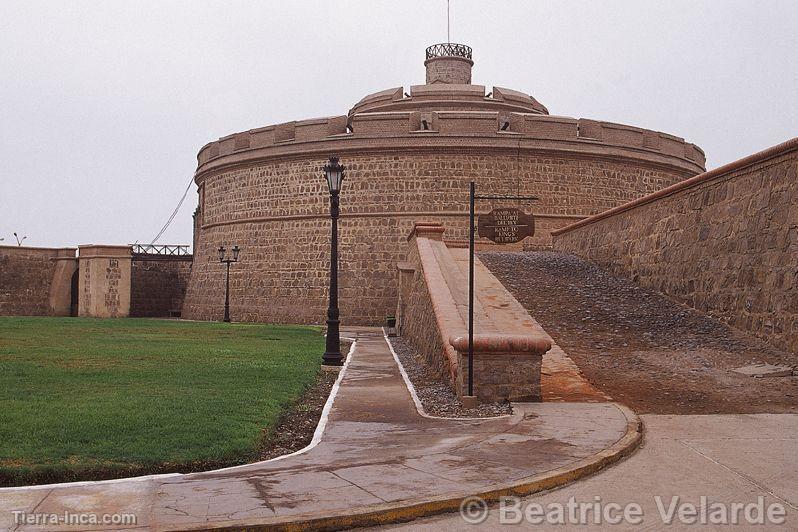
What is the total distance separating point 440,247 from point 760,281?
679cm

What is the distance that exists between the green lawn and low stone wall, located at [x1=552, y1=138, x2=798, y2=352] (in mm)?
6564

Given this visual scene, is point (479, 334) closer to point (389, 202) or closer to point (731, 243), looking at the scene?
point (731, 243)

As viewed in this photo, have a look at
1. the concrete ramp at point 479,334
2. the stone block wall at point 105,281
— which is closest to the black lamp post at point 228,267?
the stone block wall at point 105,281

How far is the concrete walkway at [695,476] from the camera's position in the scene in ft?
14.4

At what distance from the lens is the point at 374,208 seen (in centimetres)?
2673

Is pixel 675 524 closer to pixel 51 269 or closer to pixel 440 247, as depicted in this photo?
pixel 440 247

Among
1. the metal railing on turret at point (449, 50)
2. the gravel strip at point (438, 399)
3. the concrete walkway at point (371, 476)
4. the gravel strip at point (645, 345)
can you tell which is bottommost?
the concrete walkway at point (371, 476)

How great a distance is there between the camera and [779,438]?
6656 mm


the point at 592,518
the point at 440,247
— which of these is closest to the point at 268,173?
the point at 440,247
